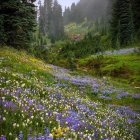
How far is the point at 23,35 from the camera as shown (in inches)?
1471

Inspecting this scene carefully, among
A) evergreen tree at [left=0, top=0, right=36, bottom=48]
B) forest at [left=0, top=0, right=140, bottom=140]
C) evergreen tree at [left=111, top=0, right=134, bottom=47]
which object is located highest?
evergreen tree at [left=111, top=0, right=134, bottom=47]

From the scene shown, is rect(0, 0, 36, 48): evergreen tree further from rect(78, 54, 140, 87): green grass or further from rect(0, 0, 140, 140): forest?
rect(78, 54, 140, 87): green grass

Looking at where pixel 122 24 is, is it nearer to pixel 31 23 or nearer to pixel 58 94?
pixel 31 23

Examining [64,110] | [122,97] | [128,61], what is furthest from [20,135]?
[128,61]

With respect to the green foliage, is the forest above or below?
below

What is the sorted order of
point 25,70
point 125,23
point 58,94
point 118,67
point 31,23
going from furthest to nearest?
point 125,23 → point 118,67 → point 31,23 → point 25,70 → point 58,94

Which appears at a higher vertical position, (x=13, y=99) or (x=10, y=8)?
(x=10, y=8)

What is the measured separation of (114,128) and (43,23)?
189743mm

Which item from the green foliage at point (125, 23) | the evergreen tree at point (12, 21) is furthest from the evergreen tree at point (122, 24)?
the evergreen tree at point (12, 21)

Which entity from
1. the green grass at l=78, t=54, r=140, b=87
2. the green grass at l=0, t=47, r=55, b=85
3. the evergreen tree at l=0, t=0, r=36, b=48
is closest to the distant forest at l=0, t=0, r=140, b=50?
the evergreen tree at l=0, t=0, r=36, b=48

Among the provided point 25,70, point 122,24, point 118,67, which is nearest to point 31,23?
point 118,67

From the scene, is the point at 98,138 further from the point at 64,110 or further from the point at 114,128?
the point at 114,128

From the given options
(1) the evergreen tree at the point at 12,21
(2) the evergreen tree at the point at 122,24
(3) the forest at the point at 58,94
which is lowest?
(3) the forest at the point at 58,94

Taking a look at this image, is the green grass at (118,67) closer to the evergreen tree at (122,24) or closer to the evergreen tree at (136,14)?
the evergreen tree at (122,24)
